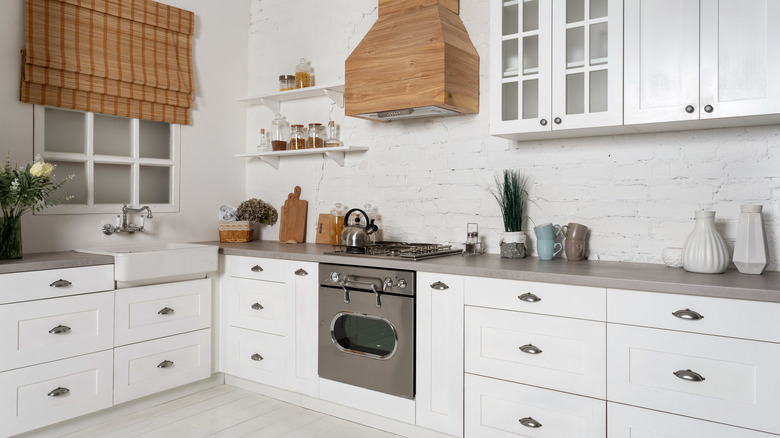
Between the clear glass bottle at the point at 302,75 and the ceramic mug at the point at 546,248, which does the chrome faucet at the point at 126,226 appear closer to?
the clear glass bottle at the point at 302,75

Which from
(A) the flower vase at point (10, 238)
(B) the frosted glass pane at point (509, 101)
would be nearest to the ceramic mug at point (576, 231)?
(B) the frosted glass pane at point (509, 101)

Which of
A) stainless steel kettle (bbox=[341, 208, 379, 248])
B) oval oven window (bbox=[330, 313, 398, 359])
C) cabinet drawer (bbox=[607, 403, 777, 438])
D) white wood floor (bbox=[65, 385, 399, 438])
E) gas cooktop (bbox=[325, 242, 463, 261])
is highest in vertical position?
stainless steel kettle (bbox=[341, 208, 379, 248])

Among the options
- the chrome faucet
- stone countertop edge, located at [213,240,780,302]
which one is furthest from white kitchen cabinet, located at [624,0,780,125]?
the chrome faucet

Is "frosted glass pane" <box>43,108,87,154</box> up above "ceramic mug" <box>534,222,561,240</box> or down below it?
above

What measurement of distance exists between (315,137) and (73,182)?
1.45m

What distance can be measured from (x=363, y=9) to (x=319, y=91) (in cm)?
60

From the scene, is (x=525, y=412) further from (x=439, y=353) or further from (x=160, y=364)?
(x=160, y=364)

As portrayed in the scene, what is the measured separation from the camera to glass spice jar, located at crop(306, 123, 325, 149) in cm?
357

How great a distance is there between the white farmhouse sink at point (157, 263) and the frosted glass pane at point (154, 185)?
12.5 inches

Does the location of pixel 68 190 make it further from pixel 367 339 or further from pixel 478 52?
pixel 478 52

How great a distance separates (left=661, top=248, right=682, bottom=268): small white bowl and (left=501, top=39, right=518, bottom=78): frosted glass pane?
1.06 meters

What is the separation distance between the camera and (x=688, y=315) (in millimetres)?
1896

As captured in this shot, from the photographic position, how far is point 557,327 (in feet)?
7.17

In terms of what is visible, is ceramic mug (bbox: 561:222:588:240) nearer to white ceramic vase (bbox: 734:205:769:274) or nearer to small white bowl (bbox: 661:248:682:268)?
small white bowl (bbox: 661:248:682:268)
